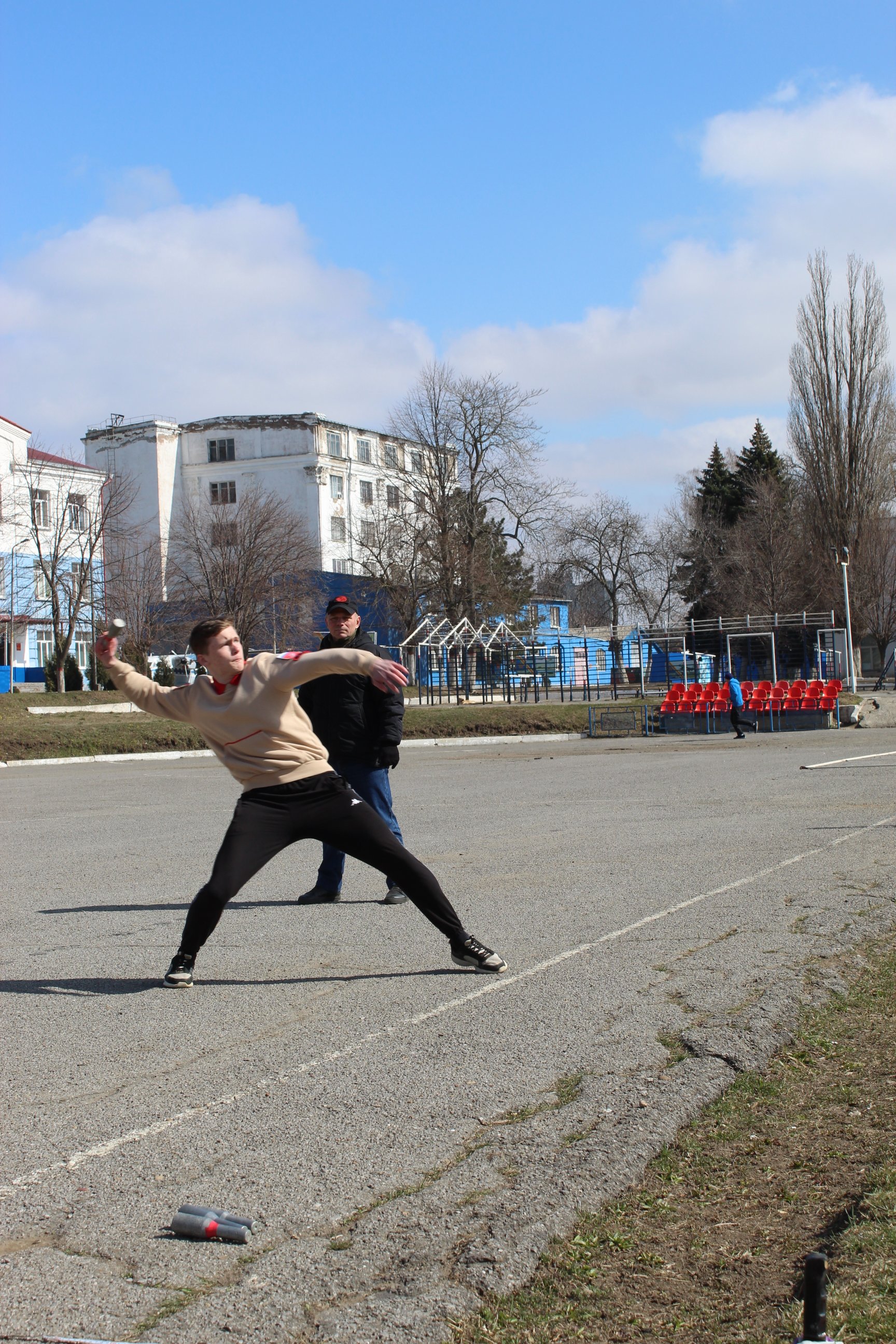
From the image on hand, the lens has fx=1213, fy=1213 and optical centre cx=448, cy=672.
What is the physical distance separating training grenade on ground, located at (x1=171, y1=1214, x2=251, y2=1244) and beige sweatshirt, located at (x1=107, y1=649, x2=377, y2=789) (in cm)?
281

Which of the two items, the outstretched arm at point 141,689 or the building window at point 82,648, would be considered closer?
the outstretched arm at point 141,689

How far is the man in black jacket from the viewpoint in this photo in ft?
28.0

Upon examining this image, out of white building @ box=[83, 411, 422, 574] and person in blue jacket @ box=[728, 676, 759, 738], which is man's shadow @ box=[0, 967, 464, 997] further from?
white building @ box=[83, 411, 422, 574]

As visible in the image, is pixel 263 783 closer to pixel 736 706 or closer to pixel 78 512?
pixel 736 706

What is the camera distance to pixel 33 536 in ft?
172

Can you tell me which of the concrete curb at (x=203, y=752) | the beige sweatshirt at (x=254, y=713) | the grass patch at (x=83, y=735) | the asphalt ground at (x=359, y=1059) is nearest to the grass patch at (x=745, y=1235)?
the asphalt ground at (x=359, y=1059)

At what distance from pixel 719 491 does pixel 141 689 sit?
8158cm

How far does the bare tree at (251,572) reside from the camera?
53750mm

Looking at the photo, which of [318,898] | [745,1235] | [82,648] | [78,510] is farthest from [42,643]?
[745,1235]

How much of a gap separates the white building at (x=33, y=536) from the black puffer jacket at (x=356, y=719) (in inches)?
1722

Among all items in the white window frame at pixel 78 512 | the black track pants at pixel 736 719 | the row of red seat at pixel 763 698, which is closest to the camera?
the black track pants at pixel 736 719

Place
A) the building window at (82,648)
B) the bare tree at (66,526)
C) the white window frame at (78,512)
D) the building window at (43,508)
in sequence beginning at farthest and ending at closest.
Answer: the building window at (82,648)
the building window at (43,508)
the white window frame at (78,512)
the bare tree at (66,526)

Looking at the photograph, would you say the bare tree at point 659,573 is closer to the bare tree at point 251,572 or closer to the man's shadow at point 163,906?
the bare tree at point 251,572

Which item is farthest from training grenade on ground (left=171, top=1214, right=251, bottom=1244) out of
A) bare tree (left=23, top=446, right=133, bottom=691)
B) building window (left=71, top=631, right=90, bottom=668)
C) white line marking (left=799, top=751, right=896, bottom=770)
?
building window (left=71, top=631, right=90, bottom=668)
